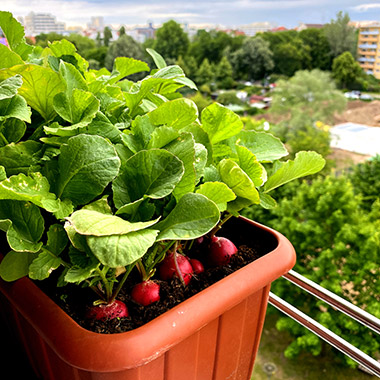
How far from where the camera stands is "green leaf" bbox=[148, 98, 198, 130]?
30 cm

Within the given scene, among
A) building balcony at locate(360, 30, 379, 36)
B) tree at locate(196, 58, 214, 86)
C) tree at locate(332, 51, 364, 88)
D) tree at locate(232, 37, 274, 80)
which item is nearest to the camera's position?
building balcony at locate(360, 30, 379, 36)

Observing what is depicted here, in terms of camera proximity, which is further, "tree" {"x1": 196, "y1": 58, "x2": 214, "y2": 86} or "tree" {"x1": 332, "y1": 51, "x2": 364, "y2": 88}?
"tree" {"x1": 332, "y1": 51, "x2": 364, "y2": 88}

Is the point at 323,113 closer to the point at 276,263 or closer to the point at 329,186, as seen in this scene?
the point at 329,186

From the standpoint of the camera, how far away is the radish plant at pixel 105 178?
0.24 m

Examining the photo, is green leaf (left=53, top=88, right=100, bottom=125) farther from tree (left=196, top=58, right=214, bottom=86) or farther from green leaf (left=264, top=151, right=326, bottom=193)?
tree (left=196, top=58, right=214, bottom=86)

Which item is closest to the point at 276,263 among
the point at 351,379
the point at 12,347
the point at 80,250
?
the point at 80,250

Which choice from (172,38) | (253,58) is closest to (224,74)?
(253,58)

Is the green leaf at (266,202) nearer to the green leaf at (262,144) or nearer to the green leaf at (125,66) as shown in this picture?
the green leaf at (262,144)

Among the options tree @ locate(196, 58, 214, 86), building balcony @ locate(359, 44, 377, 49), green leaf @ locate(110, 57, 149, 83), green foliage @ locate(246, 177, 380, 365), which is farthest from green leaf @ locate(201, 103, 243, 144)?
building balcony @ locate(359, 44, 377, 49)

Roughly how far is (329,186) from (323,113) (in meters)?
8.80

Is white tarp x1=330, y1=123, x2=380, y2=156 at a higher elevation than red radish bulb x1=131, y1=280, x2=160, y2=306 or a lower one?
lower

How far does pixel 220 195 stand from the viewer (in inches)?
11.0

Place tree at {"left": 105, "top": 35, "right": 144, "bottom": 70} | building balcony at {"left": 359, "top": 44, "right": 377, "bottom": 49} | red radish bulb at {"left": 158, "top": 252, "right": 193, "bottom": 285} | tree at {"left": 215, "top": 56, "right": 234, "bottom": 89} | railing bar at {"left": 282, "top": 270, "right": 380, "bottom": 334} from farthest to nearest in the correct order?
tree at {"left": 215, "top": 56, "right": 234, "bottom": 89}
building balcony at {"left": 359, "top": 44, "right": 377, "bottom": 49}
tree at {"left": 105, "top": 35, "right": 144, "bottom": 70}
railing bar at {"left": 282, "top": 270, "right": 380, "bottom": 334}
red radish bulb at {"left": 158, "top": 252, "right": 193, "bottom": 285}

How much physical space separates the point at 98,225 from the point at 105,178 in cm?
5
